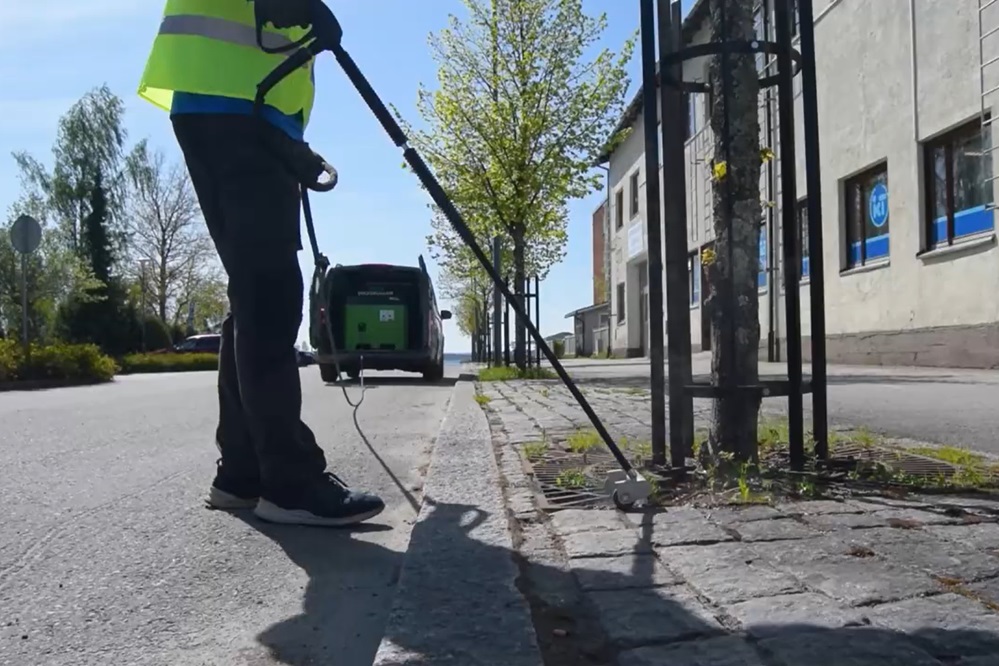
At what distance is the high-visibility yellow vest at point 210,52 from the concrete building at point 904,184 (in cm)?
856

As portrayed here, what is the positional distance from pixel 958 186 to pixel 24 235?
52.5 feet

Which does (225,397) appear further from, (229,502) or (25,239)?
(25,239)

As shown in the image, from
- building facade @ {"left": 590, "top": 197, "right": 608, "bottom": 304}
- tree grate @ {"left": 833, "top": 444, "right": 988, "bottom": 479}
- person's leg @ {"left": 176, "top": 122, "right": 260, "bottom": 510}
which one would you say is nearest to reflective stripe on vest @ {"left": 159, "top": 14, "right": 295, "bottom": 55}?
person's leg @ {"left": 176, "top": 122, "right": 260, "bottom": 510}

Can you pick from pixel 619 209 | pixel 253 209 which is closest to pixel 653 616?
pixel 253 209

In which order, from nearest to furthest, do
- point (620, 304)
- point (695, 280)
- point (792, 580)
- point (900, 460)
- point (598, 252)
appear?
point (792, 580) → point (900, 460) → point (695, 280) → point (620, 304) → point (598, 252)

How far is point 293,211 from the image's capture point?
141 inches

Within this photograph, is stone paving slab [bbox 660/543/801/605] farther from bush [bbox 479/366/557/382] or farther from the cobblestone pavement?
bush [bbox 479/366/557/382]

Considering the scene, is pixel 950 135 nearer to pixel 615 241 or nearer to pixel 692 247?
pixel 692 247

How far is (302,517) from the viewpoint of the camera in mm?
3531

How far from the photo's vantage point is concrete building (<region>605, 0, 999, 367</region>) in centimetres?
1391

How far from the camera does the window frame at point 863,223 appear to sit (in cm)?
1722

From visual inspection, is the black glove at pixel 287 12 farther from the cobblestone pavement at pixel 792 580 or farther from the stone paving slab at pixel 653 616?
the stone paving slab at pixel 653 616

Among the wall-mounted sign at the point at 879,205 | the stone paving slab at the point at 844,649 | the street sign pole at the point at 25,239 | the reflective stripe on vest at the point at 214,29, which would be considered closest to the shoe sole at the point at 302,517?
the reflective stripe on vest at the point at 214,29

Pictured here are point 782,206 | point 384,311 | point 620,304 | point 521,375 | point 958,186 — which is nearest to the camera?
point 782,206
